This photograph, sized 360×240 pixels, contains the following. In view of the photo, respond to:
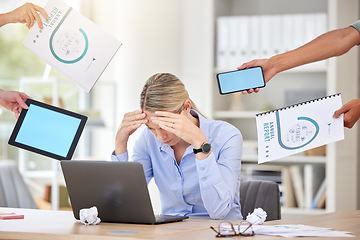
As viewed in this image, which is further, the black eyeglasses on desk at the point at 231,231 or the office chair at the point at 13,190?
the office chair at the point at 13,190

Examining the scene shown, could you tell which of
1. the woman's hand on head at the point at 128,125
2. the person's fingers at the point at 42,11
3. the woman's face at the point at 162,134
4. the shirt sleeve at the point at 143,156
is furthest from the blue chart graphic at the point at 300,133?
the person's fingers at the point at 42,11

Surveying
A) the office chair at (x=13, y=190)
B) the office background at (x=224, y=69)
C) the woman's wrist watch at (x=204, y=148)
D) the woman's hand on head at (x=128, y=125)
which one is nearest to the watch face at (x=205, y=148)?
the woman's wrist watch at (x=204, y=148)

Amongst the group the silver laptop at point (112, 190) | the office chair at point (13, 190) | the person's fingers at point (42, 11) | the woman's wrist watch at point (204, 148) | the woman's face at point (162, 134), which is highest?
the person's fingers at point (42, 11)

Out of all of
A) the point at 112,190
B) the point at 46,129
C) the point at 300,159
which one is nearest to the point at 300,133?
the point at 112,190

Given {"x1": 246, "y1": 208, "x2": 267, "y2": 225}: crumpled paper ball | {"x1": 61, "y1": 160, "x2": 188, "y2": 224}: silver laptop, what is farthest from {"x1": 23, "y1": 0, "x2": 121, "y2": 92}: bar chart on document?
{"x1": 246, "y1": 208, "x2": 267, "y2": 225}: crumpled paper ball

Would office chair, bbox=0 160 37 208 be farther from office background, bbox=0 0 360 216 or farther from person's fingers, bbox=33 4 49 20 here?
office background, bbox=0 0 360 216

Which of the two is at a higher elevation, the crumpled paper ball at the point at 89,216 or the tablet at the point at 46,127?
the tablet at the point at 46,127

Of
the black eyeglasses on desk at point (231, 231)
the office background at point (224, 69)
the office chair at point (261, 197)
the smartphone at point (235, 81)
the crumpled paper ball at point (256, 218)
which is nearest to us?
the black eyeglasses on desk at point (231, 231)

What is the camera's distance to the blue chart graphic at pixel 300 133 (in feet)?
6.89

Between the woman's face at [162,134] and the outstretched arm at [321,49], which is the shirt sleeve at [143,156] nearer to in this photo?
the woman's face at [162,134]

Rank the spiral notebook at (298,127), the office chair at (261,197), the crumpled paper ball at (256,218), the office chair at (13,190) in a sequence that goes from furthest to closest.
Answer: the office chair at (13,190)
the office chair at (261,197)
the spiral notebook at (298,127)
the crumpled paper ball at (256,218)

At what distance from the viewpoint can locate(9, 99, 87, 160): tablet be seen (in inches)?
88.0

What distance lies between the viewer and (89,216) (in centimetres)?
191

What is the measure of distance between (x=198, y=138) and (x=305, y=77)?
Answer: 2535mm
